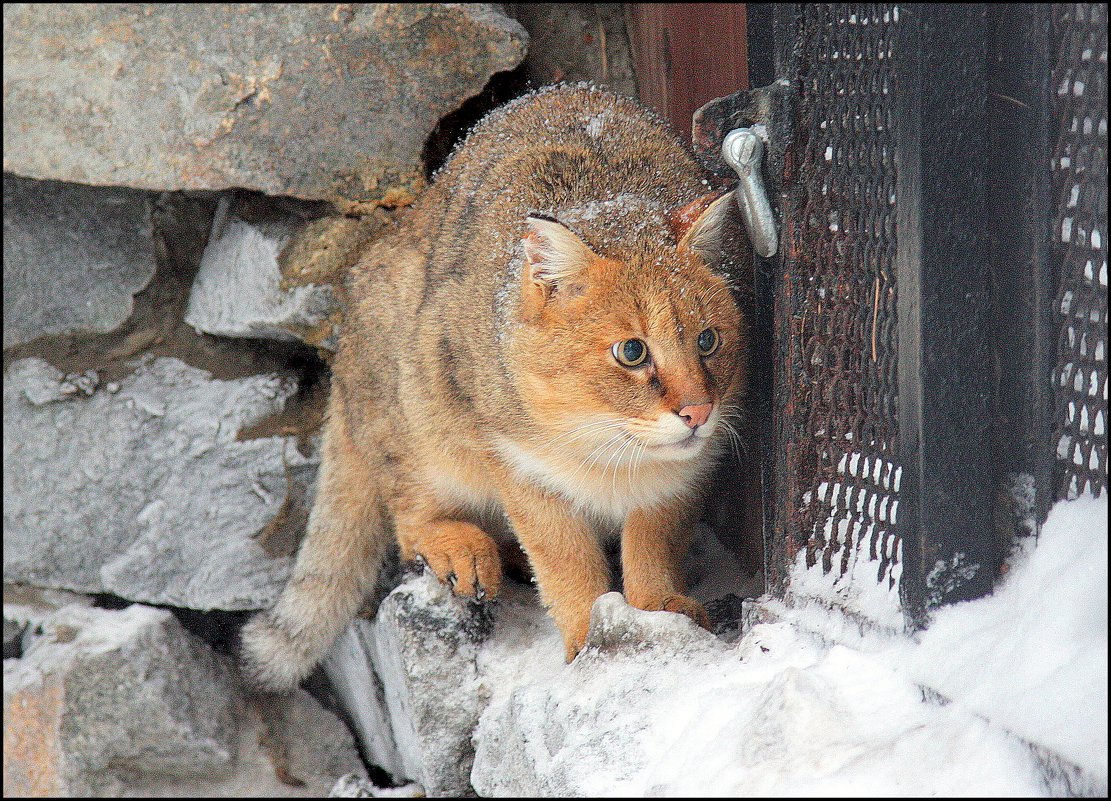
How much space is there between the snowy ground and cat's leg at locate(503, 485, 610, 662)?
0.33 m

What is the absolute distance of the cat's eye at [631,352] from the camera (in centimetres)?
221

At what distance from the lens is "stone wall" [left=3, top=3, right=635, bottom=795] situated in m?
3.27

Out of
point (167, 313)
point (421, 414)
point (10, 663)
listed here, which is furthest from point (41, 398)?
point (421, 414)

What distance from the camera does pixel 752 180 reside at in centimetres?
200

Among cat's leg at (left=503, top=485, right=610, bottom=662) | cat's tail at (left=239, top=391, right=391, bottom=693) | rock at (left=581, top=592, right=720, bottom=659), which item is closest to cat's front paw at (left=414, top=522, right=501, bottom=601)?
cat's leg at (left=503, top=485, right=610, bottom=662)

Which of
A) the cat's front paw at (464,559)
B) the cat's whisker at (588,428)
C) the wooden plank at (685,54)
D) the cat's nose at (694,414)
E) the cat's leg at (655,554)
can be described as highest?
the wooden plank at (685,54)

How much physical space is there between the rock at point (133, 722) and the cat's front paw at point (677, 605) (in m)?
1.60

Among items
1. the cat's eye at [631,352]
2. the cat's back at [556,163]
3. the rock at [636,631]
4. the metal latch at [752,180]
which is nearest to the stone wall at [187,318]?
the cat's back at [556,163]

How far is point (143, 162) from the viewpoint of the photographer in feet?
10.8

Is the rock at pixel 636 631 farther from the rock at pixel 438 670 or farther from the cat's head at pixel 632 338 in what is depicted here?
the rock at pixel 438 670

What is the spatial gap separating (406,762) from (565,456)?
4.79 ft

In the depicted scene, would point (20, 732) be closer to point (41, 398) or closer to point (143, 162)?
point (41, 398)

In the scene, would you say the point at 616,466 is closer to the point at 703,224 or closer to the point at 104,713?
the point at 703,224

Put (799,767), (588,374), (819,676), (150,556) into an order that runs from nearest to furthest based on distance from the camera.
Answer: (799,767)
(819,676)
(588,374)
(150,556)
